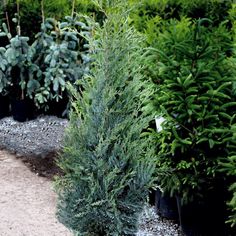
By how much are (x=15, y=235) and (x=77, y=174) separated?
3.47 feet

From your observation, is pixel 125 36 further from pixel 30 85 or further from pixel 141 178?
pixel 30 85

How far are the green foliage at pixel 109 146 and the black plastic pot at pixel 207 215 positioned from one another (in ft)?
1.96

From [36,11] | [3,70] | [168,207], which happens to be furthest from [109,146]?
[36,11]

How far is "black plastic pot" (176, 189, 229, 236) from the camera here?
11.1 feet

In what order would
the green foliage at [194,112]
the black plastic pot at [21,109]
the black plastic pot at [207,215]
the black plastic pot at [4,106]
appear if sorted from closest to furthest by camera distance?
1. the green foliage at [194,112]
2. the black plastic pot at [207,215]
3. the black plastic pot at [21,109]
4. the black plastic pot at [4,106]

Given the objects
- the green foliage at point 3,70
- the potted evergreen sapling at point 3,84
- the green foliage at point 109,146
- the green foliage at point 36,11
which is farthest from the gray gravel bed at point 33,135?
the green foliage at point 109,146

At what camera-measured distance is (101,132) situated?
2.81 meters

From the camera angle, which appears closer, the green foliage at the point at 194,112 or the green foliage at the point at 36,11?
the green foliage at the point at 194,112

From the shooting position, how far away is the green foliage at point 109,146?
2785 mm

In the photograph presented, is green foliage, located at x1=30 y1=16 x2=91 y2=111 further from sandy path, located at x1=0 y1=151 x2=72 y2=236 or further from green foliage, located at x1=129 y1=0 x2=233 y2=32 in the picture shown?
sandy path, located at x1=0 y1=151 x2=72 y2=236

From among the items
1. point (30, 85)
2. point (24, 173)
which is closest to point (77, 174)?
point (24, 173)

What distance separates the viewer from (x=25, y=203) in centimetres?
411

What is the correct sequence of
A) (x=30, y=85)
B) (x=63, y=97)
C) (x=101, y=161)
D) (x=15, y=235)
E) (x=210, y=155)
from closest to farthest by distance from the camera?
(x=101, y=161) < (x=210, y=155) < (x=15, y=235) < (x=30, y=85) < (x=63, y=97)

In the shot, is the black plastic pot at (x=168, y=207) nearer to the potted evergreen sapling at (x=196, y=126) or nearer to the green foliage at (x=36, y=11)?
the potted evergreen sapling at (x=196, y=126)
